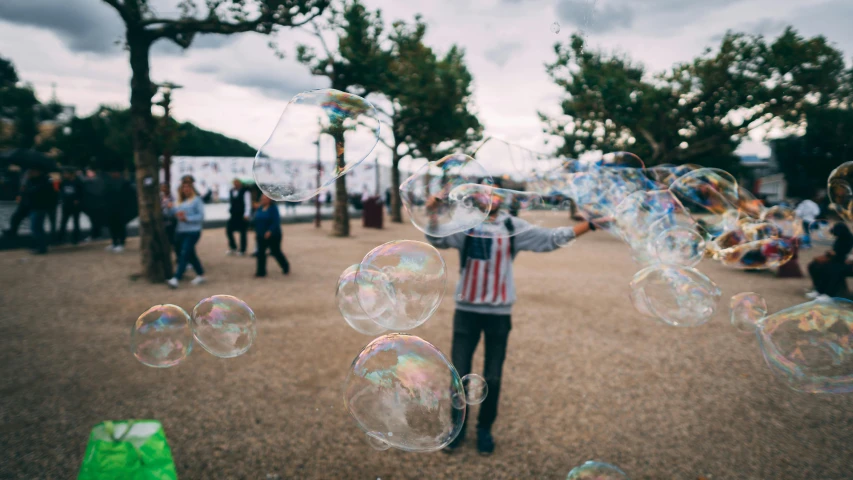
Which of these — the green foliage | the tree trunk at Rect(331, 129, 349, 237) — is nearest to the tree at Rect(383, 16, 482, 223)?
the tree trunk at Rect(331, 129, 349, 237)

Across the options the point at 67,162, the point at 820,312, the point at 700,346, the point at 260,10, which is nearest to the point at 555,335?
the point at 700,346

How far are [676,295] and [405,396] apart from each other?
8.52 ft

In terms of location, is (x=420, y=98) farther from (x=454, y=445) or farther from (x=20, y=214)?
(x=454, y=445)

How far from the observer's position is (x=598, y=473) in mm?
2611

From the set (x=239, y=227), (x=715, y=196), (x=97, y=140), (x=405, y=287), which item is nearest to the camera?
(x=405, y=287)

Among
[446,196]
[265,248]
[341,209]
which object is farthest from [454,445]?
[341,209]

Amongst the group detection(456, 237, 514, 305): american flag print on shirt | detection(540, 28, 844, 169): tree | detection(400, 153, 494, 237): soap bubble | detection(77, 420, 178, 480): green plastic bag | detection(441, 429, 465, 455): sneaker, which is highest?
detection(540, 28, 844, 169): tree

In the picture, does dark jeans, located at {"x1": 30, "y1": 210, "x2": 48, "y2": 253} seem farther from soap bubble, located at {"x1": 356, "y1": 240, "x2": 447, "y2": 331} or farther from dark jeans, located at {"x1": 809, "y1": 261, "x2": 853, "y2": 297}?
dark jeans, located at {"x1": 809, "y1": 261, "x2": 853, "y2": 297}

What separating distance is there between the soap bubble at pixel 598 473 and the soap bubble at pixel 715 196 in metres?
3.10

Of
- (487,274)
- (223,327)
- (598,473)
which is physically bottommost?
(598,473)

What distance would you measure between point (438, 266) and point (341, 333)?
3.35 m

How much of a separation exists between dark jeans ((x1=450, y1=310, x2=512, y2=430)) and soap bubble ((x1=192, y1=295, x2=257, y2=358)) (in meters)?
1.62

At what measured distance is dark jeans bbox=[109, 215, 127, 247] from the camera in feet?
37.6

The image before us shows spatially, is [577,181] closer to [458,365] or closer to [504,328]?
[504,328]
